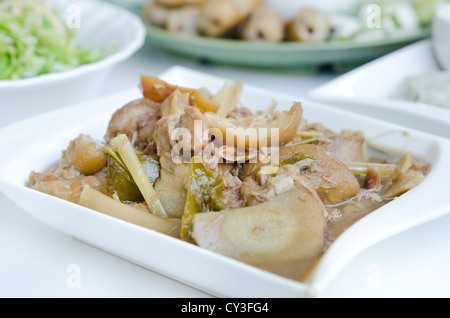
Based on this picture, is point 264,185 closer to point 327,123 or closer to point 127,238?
point 127,238

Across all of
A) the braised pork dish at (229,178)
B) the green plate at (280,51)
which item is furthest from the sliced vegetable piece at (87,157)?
the green plate at (280,51)

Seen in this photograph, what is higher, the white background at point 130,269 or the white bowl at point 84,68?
the white bowl at point 84,68

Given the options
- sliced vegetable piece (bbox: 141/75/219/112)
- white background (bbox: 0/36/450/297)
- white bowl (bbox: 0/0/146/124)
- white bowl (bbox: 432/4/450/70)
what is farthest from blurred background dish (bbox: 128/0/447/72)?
white background (bbox: 0/36/450/297)

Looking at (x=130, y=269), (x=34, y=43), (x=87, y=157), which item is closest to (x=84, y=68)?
(x=34, y=43)

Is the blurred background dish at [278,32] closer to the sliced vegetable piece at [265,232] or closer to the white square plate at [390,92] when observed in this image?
the white square plate at [390,92]

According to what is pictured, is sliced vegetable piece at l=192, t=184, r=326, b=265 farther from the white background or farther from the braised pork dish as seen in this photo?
the white background
